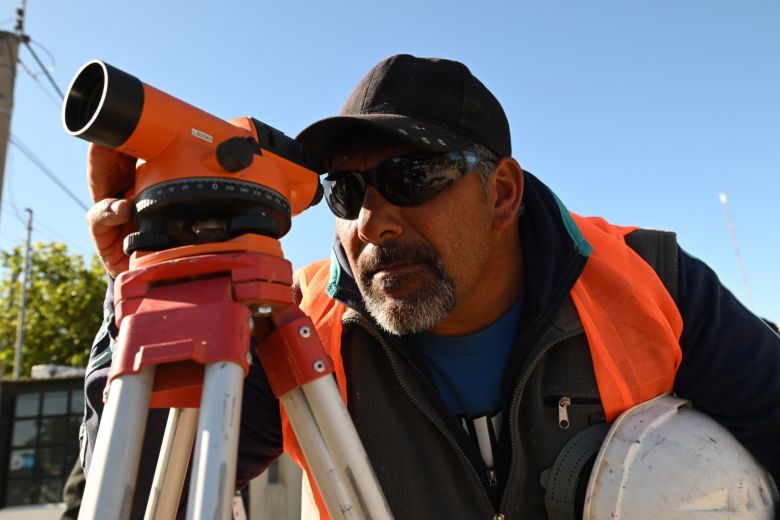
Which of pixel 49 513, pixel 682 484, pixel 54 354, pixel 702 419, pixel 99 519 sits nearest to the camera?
pixel 99 519

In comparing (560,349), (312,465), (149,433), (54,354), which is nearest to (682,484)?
(560,349)

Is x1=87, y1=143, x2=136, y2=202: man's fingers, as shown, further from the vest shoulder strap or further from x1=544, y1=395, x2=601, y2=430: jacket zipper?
the vest shoulder strap

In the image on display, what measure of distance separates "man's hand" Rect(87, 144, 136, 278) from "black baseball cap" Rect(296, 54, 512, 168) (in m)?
0.73

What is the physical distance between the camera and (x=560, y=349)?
2.22 metres

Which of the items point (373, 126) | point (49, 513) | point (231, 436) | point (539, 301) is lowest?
point (49, 513)

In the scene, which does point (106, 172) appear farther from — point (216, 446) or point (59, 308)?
point (59, 308)

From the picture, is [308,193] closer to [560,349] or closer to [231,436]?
[231,436]

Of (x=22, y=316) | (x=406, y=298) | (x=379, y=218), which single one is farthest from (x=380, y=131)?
(x=22, y=316)

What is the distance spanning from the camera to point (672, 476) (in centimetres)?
177

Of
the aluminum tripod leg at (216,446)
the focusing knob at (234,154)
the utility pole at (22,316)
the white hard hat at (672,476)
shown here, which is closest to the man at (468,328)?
the white hard hat at (672,476)

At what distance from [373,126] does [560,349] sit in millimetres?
978

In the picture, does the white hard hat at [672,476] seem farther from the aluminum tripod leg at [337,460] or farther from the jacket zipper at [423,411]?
the aluminum tripod leg at [337,460]

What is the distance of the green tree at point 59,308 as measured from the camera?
24547 mm

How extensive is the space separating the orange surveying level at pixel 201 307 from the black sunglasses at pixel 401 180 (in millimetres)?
716
